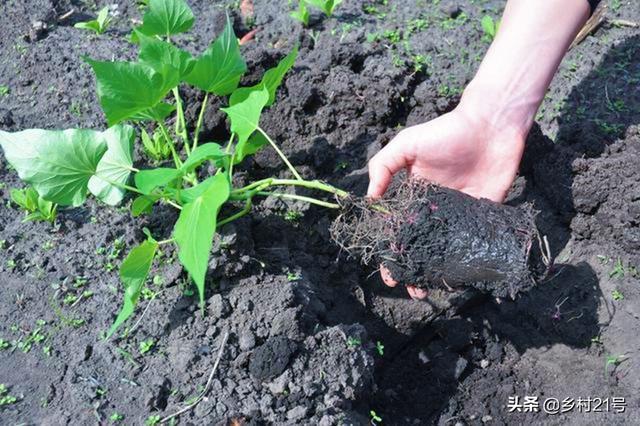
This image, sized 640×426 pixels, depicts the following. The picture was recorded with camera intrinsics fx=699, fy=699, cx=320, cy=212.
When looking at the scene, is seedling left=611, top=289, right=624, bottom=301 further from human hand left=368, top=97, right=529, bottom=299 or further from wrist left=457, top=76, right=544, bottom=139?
wrist left=457, top=76, right=544, bottom=139

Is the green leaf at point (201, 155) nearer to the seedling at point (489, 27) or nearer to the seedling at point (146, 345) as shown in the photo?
the seedling at point (146, 345)

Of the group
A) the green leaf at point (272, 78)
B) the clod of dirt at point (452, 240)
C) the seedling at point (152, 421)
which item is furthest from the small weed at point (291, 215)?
the seedling at point (152, 421)

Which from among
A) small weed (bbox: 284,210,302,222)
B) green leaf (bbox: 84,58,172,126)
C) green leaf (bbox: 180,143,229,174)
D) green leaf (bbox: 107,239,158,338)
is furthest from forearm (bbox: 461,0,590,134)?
green leaf (bbox: 107,239,158,338)

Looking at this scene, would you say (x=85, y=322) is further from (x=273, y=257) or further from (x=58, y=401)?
(x=273, y=257)

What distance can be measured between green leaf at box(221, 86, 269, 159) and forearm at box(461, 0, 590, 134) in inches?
28.0

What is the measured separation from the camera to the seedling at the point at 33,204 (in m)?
2.23

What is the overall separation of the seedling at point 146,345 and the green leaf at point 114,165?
0.43m

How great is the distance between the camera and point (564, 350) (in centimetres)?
231

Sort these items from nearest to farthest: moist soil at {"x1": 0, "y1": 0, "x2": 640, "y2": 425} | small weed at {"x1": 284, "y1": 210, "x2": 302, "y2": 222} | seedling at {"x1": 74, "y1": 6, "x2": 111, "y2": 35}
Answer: moist soil at {"x1": 0, "y1": 0, "x2": 640, "y2": 425}
small weed at {"x1": 284, "y1": 210, "x2": 302, "y2": 222}
seedling at {"x1": 74, "y1": 6, "x2": 111, "y2": 35}

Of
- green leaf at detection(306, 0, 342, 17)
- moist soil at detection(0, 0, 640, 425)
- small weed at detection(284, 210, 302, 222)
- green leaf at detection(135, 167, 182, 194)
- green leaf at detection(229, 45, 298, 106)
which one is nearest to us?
green leaf at detection(135, 167, 182, 194)

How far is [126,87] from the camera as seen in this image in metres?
1.88

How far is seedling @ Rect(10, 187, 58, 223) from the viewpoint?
223cm

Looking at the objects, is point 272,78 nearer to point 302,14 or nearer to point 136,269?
point 136,269

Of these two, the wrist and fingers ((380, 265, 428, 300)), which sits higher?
the wrist
